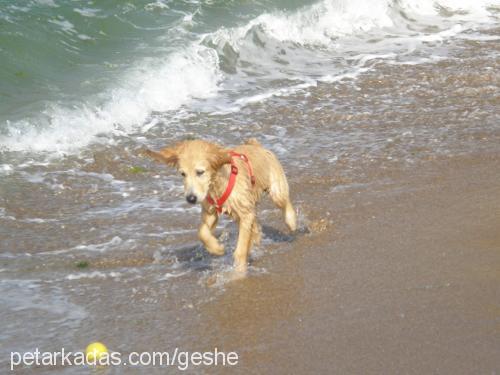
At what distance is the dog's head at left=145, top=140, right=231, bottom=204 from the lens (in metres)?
6.01

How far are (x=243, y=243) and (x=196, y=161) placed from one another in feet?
2.58

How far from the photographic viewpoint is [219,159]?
6086 millimetres

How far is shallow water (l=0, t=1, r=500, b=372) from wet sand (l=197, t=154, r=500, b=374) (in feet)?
0.89

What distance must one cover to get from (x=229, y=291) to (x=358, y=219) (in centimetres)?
192

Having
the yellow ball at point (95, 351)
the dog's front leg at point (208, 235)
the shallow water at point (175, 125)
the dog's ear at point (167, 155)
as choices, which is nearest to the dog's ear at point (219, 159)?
the dog's ear at point (167, 155)

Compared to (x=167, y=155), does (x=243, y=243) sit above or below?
below

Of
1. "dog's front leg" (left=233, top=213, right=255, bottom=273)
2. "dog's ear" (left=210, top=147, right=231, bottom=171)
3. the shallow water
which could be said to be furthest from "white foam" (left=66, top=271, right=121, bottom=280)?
"dog's ear" (left=210, top=147, right=231, bottom=171)

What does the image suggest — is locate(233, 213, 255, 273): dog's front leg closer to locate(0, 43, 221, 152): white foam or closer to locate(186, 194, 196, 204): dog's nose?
locate(186, 194, 196, 204): dog's nose

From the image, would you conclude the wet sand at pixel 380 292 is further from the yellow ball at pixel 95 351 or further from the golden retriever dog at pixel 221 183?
the yellow ball at pixel 95 351

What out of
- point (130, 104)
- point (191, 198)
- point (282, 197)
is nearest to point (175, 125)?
point (130, 104)

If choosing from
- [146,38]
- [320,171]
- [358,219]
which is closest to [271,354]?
[358,219]

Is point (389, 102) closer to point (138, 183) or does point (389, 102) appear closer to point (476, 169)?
point (476, 169)

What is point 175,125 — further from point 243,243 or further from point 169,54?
point 243,243

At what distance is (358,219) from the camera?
7.58 m
